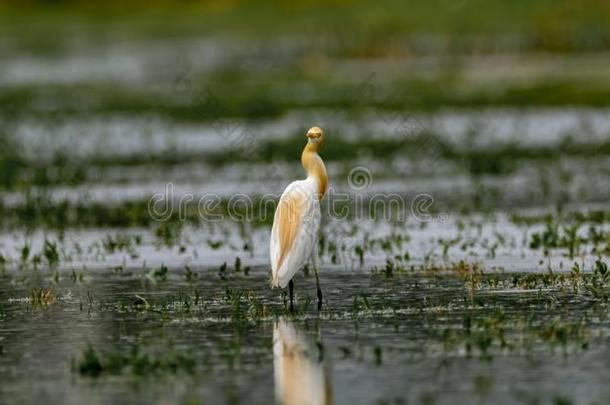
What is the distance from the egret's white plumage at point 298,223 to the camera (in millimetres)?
12820

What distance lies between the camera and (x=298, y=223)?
43.2ft

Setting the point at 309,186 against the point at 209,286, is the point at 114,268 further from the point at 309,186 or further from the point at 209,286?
the point at 309,186

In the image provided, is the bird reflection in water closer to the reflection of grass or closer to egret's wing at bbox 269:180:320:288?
egret's wing at bbox 269:180:320:288

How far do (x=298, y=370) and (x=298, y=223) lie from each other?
2.97 m

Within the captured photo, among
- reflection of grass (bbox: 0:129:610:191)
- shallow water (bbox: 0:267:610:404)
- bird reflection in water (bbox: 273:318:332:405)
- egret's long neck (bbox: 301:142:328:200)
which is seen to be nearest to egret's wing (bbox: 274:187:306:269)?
egret's long neck (bbox: 301:142:328:200)

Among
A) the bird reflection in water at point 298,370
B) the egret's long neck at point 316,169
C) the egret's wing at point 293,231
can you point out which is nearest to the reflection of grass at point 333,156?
the egret's long neck at point 316,169

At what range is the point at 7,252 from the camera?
58.9 feet

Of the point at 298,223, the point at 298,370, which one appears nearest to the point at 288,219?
the point at 298,223

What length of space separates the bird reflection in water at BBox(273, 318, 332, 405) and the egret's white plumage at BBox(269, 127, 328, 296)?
80cm

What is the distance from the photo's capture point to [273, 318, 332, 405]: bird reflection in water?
958 centimetres

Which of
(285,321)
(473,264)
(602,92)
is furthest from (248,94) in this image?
(285,321)

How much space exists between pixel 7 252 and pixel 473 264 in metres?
5.72

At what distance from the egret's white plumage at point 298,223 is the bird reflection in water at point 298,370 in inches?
31.3

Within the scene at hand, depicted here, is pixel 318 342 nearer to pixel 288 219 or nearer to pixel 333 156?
pixel 288 219
